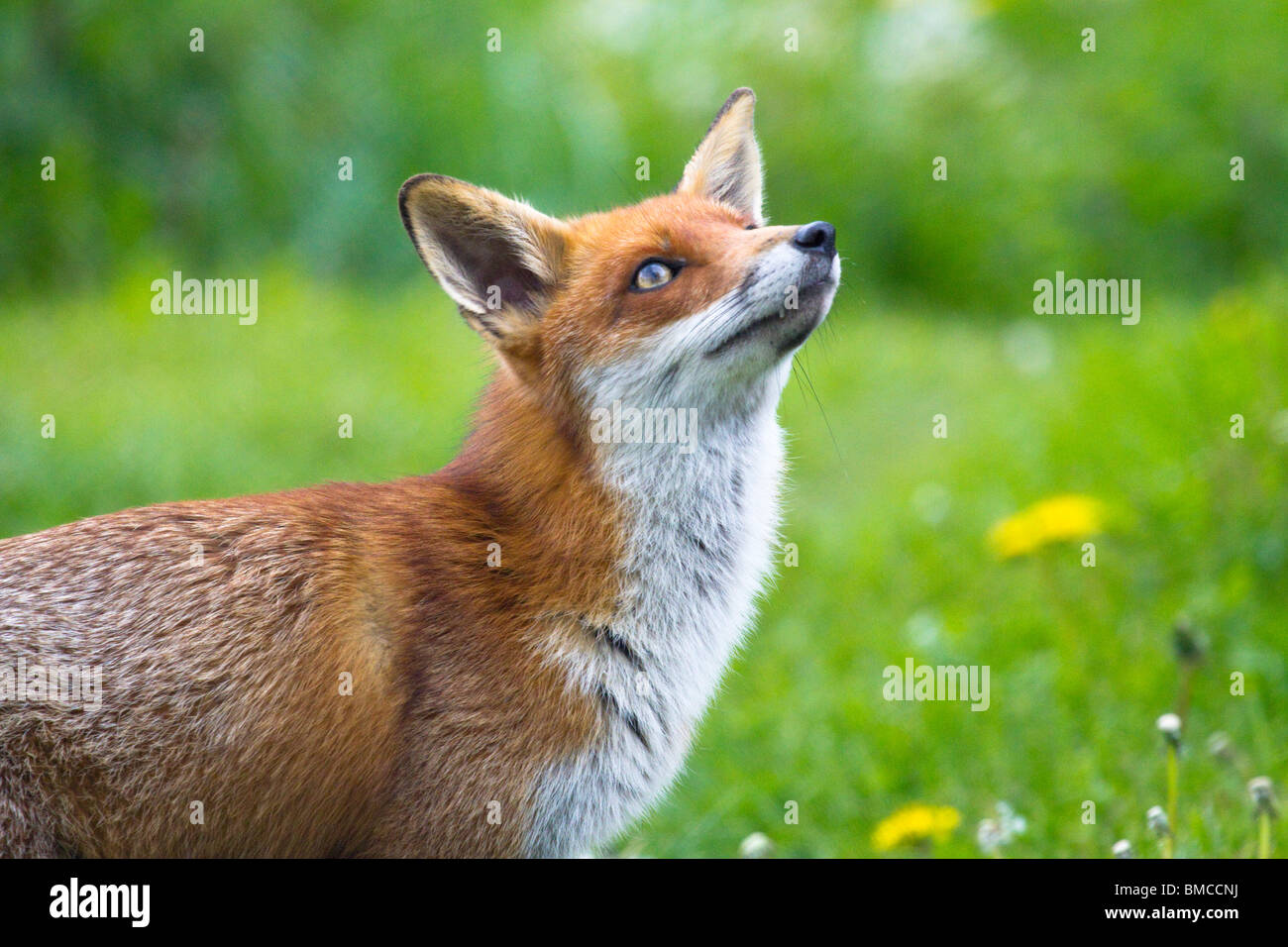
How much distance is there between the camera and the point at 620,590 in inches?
151

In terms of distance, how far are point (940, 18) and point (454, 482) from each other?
1051 centimetres

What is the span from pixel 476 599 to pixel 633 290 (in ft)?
3.45

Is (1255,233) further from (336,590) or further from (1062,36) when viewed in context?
(336,590)

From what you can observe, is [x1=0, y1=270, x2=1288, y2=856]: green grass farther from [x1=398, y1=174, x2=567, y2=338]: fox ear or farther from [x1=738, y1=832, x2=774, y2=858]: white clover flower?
[x1=398, y1=174, x2=567, y2=338]: fox ear

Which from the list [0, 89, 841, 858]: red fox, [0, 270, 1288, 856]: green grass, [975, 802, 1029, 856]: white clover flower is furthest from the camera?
[0, 270, 1288, 856]: green grass

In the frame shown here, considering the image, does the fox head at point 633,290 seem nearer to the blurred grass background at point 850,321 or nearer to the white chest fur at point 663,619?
the white chest fur at point 663,619

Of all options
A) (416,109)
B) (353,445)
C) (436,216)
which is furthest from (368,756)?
(416,109)

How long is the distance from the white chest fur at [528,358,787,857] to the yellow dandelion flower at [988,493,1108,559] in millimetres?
2569

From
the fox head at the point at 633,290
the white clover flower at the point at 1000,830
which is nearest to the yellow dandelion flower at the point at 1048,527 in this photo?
the white clover flower at the point at 1000,830

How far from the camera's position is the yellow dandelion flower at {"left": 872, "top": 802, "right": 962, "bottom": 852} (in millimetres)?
4805

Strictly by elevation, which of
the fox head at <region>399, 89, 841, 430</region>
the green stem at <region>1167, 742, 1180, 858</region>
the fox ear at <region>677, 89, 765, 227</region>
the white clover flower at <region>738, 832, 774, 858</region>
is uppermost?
the fox ear at <region>677, 89, 765, 227</region>

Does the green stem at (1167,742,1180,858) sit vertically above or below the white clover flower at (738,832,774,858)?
above

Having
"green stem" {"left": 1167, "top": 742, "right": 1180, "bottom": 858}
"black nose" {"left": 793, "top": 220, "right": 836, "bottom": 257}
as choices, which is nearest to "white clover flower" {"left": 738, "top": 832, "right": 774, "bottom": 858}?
"green stem" {"left": 1167, "top": 742, "right": 1180, "bottom": 858}

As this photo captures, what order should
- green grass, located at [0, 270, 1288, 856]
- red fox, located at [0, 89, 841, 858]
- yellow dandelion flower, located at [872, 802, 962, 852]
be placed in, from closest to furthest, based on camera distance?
red fox, located at [0, 89, 841, 858] → yellow dandelion flower, located at [872, 802, 962, 852] → green grass, located at [0, 270, 1288, 856]
